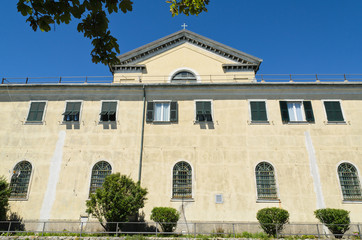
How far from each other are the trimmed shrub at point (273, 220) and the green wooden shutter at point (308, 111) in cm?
728

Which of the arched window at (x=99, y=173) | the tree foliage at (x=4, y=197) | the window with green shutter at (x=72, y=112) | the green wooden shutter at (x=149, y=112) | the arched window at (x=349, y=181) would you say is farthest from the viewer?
the window with green shutter at (x=72, y=112)

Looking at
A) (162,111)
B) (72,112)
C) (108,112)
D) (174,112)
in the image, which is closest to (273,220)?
(174,112)

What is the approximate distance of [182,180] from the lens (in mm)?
18391

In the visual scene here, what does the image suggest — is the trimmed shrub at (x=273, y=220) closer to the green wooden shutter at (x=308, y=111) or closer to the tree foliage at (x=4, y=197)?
the green wooden shutter at (x=308, y=111)

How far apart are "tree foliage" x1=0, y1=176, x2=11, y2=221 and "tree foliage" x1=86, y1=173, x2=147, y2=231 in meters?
5.90

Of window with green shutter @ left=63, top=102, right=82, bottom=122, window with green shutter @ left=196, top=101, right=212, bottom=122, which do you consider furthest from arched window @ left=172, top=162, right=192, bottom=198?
window with green shutter @ left=63, top=102, right=82, bottom=122

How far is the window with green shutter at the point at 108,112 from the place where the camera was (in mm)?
20109

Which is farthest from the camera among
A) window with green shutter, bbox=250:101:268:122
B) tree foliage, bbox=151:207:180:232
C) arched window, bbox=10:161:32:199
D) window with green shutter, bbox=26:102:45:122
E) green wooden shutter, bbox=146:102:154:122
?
window with green shutter, bbox=26:102:45:122

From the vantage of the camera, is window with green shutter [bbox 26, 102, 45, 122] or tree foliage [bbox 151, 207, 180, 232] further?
window with green shutter [bbox 26, 102, 45, 122]

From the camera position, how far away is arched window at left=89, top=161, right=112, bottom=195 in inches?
726

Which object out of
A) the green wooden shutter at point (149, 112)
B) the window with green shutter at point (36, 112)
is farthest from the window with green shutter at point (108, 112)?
the window with green shutter at point (36, 112)

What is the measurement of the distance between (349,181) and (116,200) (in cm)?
1548

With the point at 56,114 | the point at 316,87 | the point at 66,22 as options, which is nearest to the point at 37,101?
the point at 56,114

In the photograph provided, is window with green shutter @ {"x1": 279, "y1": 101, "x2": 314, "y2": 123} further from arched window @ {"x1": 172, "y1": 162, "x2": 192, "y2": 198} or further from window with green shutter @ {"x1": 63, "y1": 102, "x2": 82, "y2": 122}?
window with green shutter @ {"x1": 63, "y1": 102, "x2": 82, "y2": 122}
